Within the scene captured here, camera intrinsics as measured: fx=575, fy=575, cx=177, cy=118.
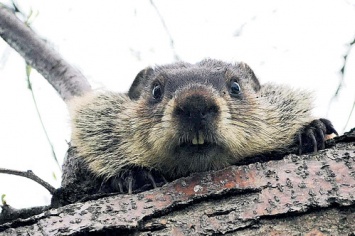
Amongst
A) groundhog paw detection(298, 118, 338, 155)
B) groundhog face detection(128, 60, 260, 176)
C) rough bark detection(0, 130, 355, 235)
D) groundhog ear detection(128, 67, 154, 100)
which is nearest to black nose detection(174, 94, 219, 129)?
groundhog face detection(128, 60, 260, 176)

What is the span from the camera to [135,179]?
419 cm

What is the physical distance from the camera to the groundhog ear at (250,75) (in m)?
5.06

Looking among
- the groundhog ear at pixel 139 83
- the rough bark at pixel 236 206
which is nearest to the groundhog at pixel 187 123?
the groundhog ear at pixel 139 83

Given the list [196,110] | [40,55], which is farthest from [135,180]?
[40,55]

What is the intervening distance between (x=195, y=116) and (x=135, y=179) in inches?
35.8

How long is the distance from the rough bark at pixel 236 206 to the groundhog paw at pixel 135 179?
60 centimetres

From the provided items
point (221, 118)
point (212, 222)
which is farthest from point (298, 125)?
point (212, 222)

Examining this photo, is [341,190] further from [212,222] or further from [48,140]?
[48,140]

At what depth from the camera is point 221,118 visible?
371cm

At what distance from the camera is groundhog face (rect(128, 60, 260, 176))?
11.7ft

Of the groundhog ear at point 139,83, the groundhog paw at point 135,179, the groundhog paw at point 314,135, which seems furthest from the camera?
the groundhog ear at point 139,83

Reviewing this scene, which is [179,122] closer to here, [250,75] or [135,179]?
[135,179]

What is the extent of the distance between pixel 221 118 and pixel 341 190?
36.9 inches

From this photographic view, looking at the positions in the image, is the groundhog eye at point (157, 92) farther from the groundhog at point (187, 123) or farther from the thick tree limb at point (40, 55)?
the thick tree limb at point (40, 55)
